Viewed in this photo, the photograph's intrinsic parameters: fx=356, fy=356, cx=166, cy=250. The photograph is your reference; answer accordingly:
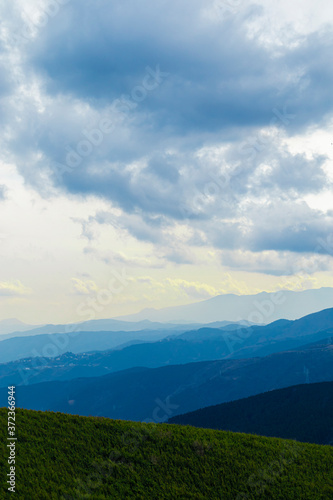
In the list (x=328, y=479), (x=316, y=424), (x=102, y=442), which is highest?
(x=102, y=442)

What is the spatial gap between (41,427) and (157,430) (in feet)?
32.3

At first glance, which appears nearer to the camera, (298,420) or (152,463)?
(152,463)

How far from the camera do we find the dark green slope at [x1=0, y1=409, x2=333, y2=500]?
927 inches

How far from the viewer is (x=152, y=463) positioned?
26422 mm

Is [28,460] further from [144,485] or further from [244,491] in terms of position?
[244,491]

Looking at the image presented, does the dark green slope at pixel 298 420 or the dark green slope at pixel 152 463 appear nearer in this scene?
the dark green slope at pixel 152 463

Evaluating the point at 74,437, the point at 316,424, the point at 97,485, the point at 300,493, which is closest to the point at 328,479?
the point at 300,493

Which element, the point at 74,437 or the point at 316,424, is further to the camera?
the point at 316,424

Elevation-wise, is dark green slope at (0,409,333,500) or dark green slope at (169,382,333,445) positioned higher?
dark green slope at (0,409,333,500)

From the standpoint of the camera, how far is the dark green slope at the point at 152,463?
23547 millimetres

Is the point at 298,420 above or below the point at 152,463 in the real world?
below

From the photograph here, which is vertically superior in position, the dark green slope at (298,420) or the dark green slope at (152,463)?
the dark green slope at (152,463)

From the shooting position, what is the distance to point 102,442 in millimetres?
28797

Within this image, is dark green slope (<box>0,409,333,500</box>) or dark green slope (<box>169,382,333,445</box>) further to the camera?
dark green slope (<box>169,382,333,445</box>)
